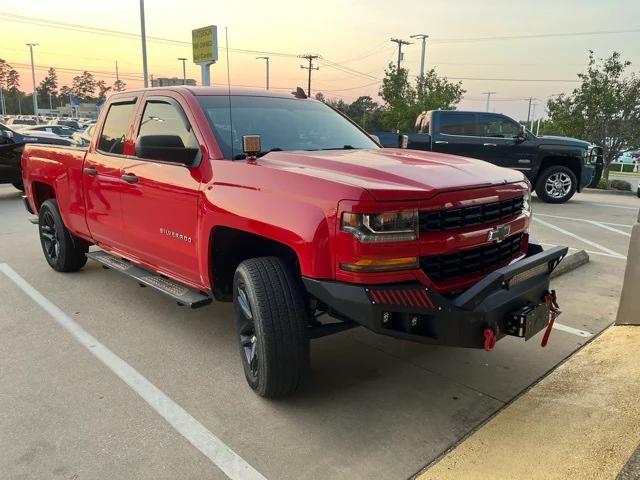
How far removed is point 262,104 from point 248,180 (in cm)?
116

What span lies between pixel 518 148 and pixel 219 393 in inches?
413

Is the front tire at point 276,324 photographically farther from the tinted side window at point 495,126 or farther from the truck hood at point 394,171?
the tinted side window at point 495,126

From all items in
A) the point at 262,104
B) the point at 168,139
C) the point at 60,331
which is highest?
the point at 262,104

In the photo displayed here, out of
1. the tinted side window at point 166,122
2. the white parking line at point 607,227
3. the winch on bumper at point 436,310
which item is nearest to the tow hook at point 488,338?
the winch on bumper at point 436,310

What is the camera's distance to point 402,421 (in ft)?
9.87

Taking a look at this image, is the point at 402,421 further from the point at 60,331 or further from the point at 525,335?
the point at 60,331

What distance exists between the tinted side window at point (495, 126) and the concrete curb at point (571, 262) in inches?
249

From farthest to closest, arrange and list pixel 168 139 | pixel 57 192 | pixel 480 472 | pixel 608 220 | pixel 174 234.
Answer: pixel 608 220
pixel 57 192
pixel 174 234
pixel 168 139
pixel 480 472

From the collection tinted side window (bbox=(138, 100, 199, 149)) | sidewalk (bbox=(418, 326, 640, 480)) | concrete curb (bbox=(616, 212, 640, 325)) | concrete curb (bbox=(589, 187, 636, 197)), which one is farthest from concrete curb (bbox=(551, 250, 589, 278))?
concrete curb (bbox=(589, 187, 636, 197))

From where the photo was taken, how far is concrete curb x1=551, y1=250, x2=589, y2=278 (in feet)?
19.0

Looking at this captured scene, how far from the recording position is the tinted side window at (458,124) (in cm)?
1220

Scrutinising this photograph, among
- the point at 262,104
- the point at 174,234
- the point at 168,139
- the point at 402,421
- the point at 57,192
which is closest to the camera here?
the point at 402,421

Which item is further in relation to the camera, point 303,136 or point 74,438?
point 303,136

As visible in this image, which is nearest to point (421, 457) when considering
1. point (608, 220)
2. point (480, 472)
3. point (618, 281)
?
point (480, 472)
